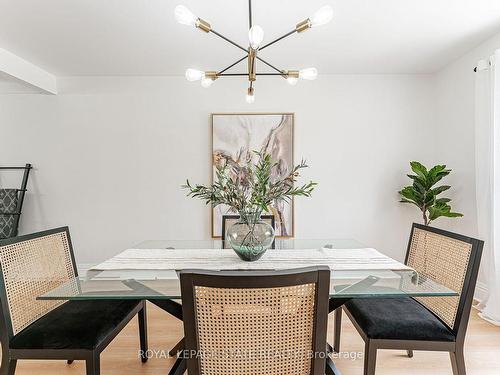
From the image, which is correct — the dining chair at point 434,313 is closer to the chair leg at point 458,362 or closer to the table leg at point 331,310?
the chair leg at point 458,362

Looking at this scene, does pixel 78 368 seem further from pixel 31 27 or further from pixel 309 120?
pixel 309 120

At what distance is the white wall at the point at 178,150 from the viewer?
3664mm

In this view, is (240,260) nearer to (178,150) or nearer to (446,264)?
(446,264)

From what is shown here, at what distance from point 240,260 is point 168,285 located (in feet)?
1.57

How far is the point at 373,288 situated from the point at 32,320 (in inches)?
65.6

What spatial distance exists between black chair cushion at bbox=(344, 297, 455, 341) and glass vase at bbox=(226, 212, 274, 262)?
0.63 m

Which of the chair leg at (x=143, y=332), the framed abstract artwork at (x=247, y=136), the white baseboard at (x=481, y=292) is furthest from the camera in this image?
the framed abstract artwork at (x=247, y=136)

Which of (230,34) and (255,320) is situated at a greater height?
(230,34)

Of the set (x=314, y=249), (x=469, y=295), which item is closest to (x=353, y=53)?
(x=314, y=249)

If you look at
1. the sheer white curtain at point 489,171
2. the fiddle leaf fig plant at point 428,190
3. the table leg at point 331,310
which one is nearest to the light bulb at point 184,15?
the table leg at point 331,310

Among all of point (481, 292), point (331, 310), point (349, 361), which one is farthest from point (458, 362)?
point (481, 292)

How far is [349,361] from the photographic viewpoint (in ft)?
6.90

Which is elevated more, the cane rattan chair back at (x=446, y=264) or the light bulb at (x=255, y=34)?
the light bulb at (x=255, y=34)

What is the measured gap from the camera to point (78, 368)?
6.57 ft
